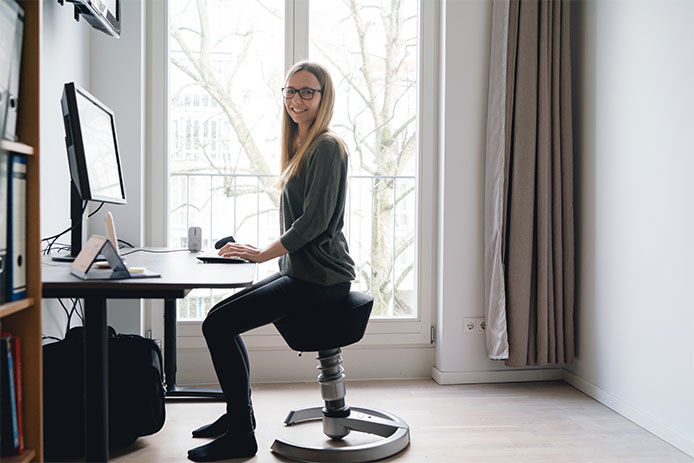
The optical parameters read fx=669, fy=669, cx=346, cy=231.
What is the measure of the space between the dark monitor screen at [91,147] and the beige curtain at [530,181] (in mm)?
1668

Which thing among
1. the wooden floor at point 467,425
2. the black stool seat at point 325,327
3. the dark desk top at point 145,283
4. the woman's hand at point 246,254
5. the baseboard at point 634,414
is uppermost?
the woman's hand at point 246,254

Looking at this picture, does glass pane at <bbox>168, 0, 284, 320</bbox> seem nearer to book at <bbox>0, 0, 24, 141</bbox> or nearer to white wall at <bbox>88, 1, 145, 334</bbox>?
white wall at <bbox>88, 1, 145, 334</bbox>

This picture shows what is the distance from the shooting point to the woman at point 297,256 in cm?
205

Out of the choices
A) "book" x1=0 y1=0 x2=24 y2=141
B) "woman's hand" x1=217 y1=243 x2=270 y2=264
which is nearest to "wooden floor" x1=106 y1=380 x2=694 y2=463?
"woman's hand" x1=217 y1=243 x2=270 y2=264

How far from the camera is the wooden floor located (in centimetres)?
225

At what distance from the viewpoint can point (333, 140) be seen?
2.17 m

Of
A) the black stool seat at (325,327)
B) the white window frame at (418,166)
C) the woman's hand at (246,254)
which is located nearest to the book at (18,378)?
the woman's hand at (246,254)

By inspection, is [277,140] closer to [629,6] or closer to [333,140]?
[333,140]

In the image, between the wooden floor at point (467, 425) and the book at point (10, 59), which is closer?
the book at point (10, 59)

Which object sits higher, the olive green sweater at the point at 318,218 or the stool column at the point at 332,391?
the olive green sweater at the point at 318,218

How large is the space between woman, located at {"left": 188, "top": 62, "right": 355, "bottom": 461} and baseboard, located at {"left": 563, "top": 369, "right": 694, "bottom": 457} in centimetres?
129

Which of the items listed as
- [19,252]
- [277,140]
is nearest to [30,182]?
[19,252]

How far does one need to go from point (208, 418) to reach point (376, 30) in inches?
77.2

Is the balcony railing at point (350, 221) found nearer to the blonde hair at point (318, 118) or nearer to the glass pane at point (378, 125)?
the glass pane at point (378, 125)
